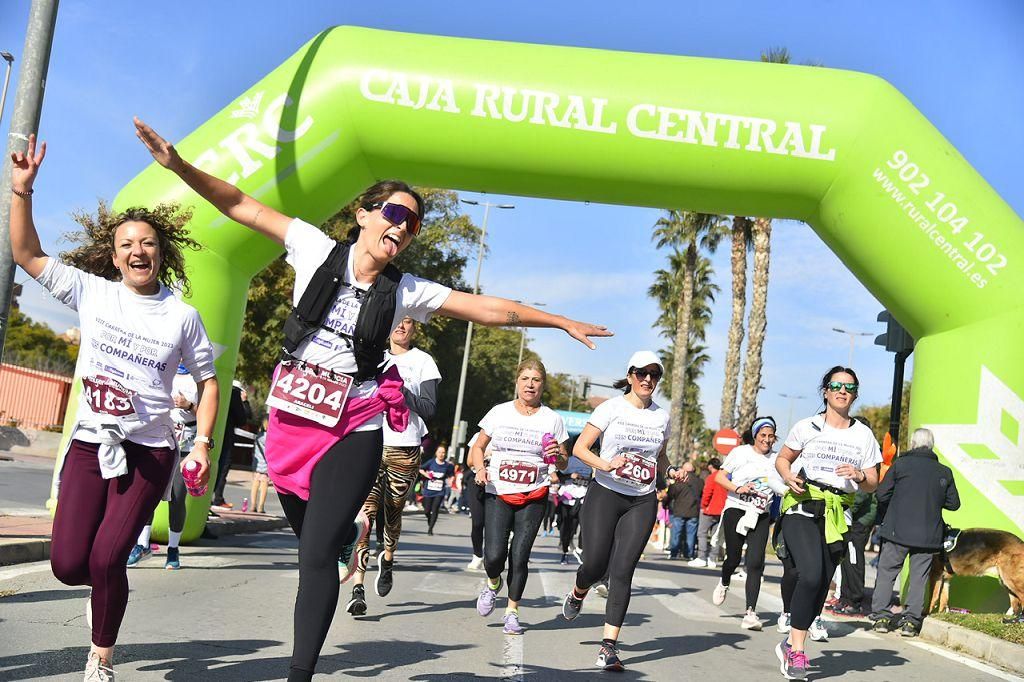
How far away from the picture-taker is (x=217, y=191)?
408 cm

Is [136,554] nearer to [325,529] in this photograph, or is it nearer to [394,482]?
[394,482]

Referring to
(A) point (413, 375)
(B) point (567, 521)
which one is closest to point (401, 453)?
(A) point (413, 375)

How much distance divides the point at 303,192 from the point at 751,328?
19832mm

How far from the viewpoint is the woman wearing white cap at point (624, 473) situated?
6.86 m

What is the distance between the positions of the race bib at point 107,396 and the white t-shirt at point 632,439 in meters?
3.47

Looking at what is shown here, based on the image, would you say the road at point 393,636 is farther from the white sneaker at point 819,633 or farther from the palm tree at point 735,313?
the palm tree at point 735,313

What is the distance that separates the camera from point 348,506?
398 centimetres

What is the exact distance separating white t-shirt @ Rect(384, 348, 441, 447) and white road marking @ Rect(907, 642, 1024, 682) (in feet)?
14.7

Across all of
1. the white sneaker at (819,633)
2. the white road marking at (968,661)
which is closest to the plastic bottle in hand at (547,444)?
the white sneaker at (819,633)

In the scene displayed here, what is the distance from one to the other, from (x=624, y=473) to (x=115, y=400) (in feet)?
11.7

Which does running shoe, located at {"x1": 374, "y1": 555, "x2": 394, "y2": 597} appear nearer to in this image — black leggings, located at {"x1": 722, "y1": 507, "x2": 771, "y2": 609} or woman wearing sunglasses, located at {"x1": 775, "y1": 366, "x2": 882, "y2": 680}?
woman wearing sunglasses, located at {"x1": 775, "y1": 366, "x2": 882, "y2": 680}

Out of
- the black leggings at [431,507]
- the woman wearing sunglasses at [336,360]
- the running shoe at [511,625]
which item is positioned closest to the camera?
the woman wearing sunglasses at [336,360]

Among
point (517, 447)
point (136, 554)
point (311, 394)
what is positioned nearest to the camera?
point (311, 394)

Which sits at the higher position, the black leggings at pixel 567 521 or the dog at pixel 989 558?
the dog at pixel 989 558
